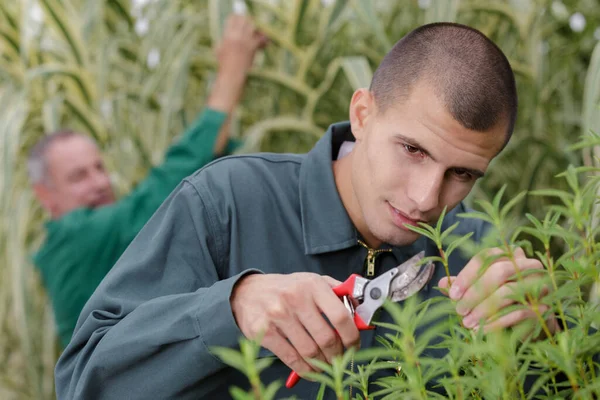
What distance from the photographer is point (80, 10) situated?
92.7 inches

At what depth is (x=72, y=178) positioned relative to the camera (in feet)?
7.00

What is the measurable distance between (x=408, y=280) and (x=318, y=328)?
0.20 metres

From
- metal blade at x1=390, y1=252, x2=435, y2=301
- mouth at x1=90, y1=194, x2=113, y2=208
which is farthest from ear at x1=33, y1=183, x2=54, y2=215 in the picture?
metal blade at x1=390, y1=252, x2=435, y2=301

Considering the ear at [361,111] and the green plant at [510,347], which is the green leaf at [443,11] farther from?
the green plant at [510,347]

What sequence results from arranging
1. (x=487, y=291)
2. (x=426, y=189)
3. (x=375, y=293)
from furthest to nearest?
(x=426, y=189)
(x=375, y=293)
(x=487, y=291)

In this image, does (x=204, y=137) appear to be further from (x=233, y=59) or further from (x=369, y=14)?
(x=369, y=14)

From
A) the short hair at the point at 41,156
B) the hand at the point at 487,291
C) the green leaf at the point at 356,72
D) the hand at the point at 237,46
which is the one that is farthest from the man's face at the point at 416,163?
the short hair at the point at 41,156

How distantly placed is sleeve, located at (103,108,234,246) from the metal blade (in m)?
1.12

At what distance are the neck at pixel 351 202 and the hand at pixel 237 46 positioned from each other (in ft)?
2.70

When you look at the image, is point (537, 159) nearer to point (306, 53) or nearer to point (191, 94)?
point (306, 53)

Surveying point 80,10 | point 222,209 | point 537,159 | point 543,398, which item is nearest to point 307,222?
point 222,209

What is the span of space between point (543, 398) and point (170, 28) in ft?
5.72

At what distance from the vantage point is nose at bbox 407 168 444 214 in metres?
0.92

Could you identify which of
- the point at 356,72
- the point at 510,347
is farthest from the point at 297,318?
the point at 356,72
